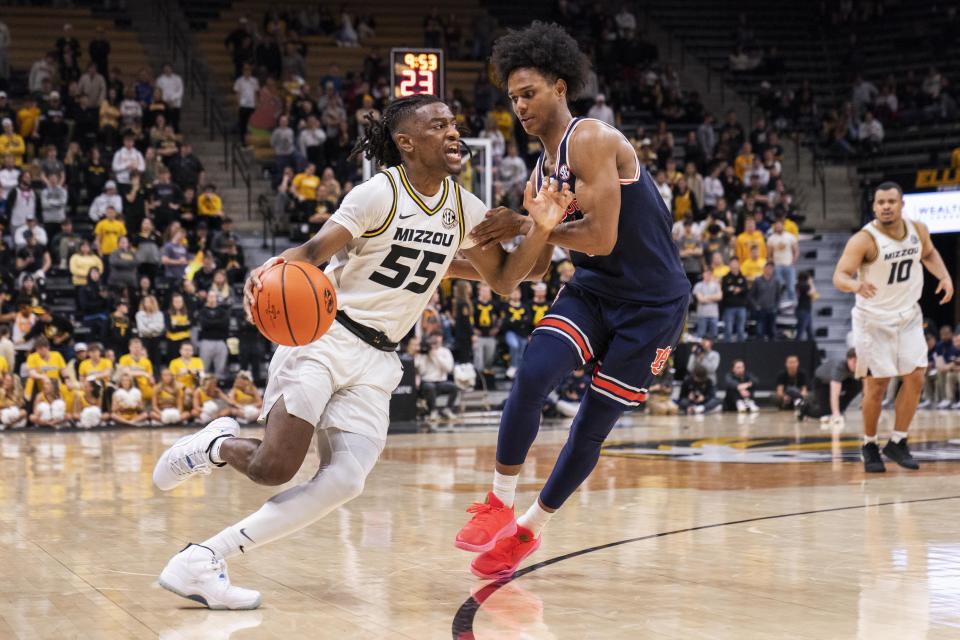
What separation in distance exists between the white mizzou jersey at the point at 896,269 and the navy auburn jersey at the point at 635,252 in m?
4.03

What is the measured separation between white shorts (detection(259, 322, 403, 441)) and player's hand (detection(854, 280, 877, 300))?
4.66m

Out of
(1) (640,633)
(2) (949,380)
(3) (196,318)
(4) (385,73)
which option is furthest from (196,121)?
(1) (640,633)

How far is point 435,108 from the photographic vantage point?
4914 millimetres

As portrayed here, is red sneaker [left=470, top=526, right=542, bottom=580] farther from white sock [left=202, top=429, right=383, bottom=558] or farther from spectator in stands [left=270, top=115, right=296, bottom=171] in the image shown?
spectator in stands [left=270, top=115, right=296, bottom=171]

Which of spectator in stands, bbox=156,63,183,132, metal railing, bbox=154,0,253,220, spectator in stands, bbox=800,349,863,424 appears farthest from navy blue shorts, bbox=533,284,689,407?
spectator in stands, bbox=156,63,183,132

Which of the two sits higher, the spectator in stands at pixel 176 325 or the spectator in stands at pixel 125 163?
the spectator in stands at pixel 125 163

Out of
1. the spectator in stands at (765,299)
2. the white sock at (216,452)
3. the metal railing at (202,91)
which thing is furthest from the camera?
the metal railing at (202,91)

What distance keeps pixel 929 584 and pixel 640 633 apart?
139 centimetres

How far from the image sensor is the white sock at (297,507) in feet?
14.7

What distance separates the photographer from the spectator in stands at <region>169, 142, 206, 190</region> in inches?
709

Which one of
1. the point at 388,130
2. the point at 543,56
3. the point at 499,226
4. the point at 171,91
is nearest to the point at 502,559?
the point at 499,226

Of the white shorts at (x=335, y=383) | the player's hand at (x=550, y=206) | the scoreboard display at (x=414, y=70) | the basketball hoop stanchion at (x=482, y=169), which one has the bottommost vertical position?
the white shorts at (x=335, y=383)

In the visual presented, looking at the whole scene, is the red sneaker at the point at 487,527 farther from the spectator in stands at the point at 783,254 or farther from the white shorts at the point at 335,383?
the spectator in stands at the point at 783,254

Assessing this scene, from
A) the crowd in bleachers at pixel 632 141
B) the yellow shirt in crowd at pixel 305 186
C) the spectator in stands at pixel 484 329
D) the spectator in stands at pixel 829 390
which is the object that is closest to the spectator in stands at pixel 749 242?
the crowd in bleachers at pixel 632 141
